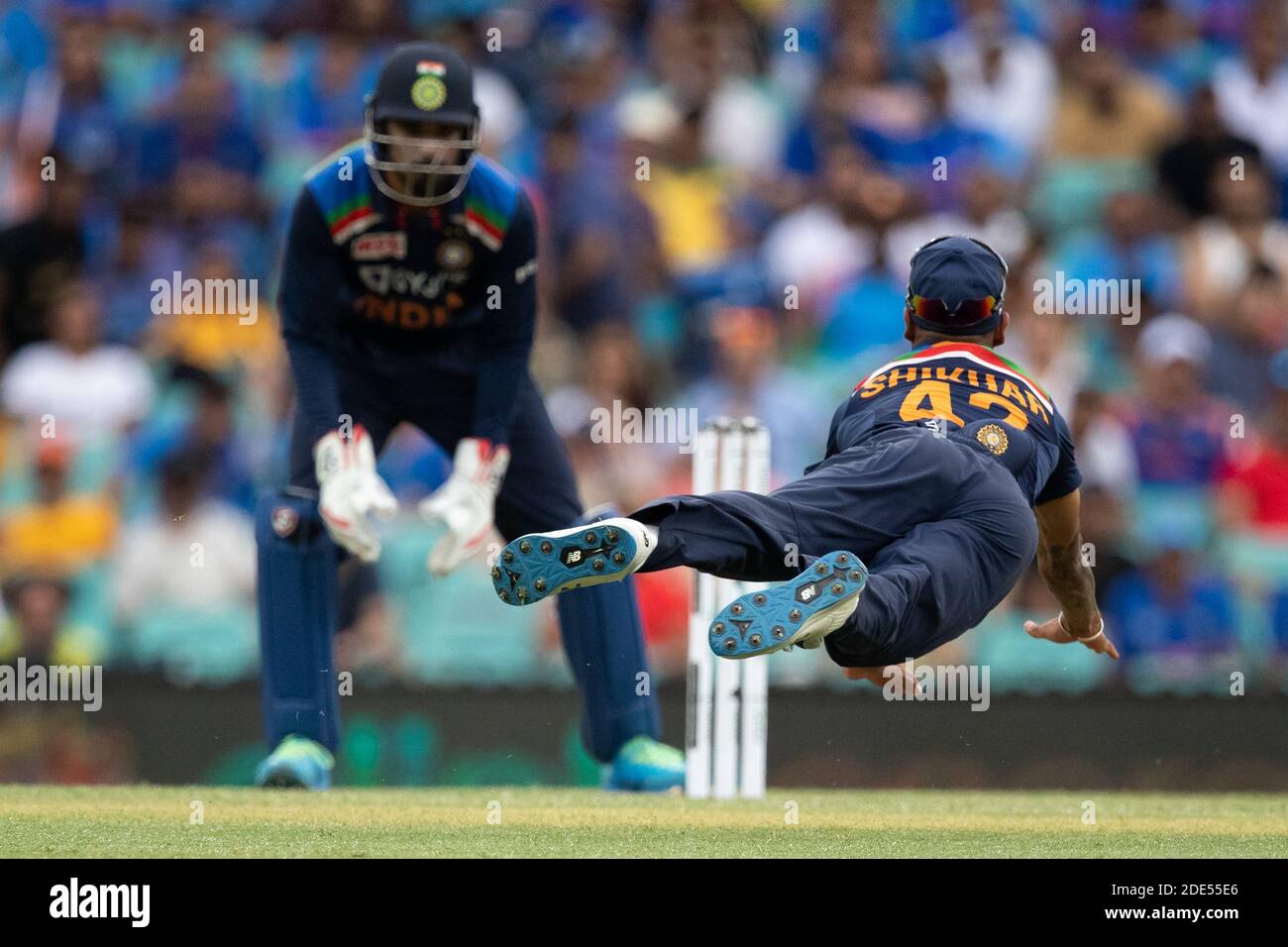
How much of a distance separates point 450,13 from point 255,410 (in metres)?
3.47

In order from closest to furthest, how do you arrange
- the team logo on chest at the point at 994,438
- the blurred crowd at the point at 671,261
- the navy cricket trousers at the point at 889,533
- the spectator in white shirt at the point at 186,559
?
the navy cricket trousers at the point at 889,533 < the team logo on chest at the point at 994,438 < the blurred crowd at the point at 671,261 < the spectator in white shirt at the point at 186,559

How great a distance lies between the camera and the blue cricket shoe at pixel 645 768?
7.84m

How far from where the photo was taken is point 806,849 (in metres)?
5.71

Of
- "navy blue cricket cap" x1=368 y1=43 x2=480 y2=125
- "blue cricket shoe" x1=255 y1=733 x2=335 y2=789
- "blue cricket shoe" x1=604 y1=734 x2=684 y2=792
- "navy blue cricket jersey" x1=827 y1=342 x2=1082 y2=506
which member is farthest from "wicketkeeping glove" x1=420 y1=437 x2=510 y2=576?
"navy blue cricket jersey" x1=827 y1=342 x2=1082 y2=506

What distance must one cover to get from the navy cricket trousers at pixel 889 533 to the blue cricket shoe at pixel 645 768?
201 cm

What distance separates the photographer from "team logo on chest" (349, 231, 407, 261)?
7.59m

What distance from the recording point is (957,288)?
654 cm

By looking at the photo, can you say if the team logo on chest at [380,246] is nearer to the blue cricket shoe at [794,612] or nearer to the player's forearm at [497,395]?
the player's forearm at [497,395]

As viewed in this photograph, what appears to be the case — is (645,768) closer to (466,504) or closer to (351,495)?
(466,504)

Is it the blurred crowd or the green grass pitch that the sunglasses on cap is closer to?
the green grass pitch

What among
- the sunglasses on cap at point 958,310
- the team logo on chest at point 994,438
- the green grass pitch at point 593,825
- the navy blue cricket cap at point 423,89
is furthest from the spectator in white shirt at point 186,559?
the team logo on chest at point 994,438

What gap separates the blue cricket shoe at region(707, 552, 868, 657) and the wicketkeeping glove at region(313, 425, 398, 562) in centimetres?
222

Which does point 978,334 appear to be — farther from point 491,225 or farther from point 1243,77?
point 1243,77
